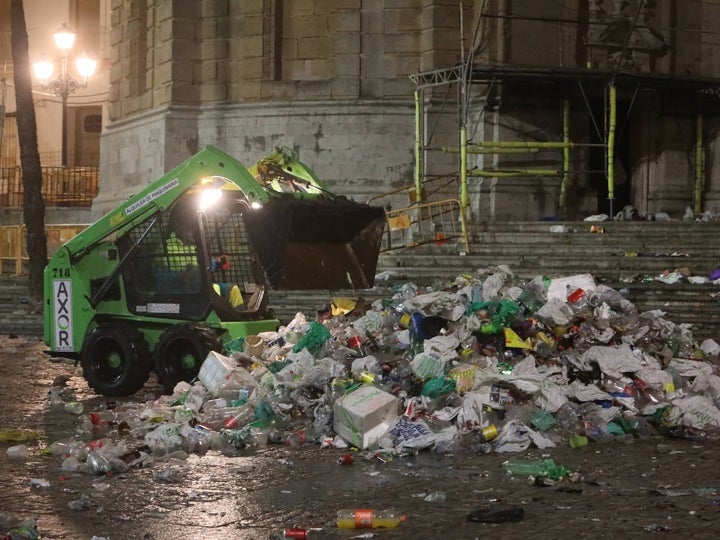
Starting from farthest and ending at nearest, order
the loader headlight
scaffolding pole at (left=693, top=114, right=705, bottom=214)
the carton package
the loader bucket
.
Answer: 1. scaffolding pole at (left=693, top=114, right=705, bottom=214)
2. the loader headlight
3. the loader bucket
4. the carton package

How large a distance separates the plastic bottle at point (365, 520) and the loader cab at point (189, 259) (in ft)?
18.2

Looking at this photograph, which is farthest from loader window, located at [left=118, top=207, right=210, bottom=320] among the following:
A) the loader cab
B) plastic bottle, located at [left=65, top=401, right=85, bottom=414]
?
plastic bottle, located at [left=65, top=401, right=85, bottom=414]

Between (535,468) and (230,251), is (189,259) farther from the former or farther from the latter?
(535,468)

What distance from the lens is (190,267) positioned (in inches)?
466

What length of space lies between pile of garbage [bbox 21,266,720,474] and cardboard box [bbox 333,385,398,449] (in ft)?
0.05

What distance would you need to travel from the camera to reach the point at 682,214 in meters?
21.9

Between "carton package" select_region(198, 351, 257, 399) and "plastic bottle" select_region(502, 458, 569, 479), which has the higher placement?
"carton package" select_region(198, 351, 257, 399)

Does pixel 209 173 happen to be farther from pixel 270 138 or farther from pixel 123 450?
pixel 270 138

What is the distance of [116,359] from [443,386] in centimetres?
403

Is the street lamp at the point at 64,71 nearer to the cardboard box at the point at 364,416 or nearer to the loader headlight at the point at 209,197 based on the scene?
the loader headlight at the point at 209,197

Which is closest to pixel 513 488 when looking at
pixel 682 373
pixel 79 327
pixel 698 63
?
pixel 682 373

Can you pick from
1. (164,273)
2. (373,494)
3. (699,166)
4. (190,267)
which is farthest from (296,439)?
(699,166)

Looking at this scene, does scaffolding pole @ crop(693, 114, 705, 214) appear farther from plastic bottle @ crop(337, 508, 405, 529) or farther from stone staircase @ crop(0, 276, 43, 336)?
plastic bottle @ crop(337, 508, 405, 529)

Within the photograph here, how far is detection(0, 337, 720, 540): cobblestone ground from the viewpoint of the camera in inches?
246
